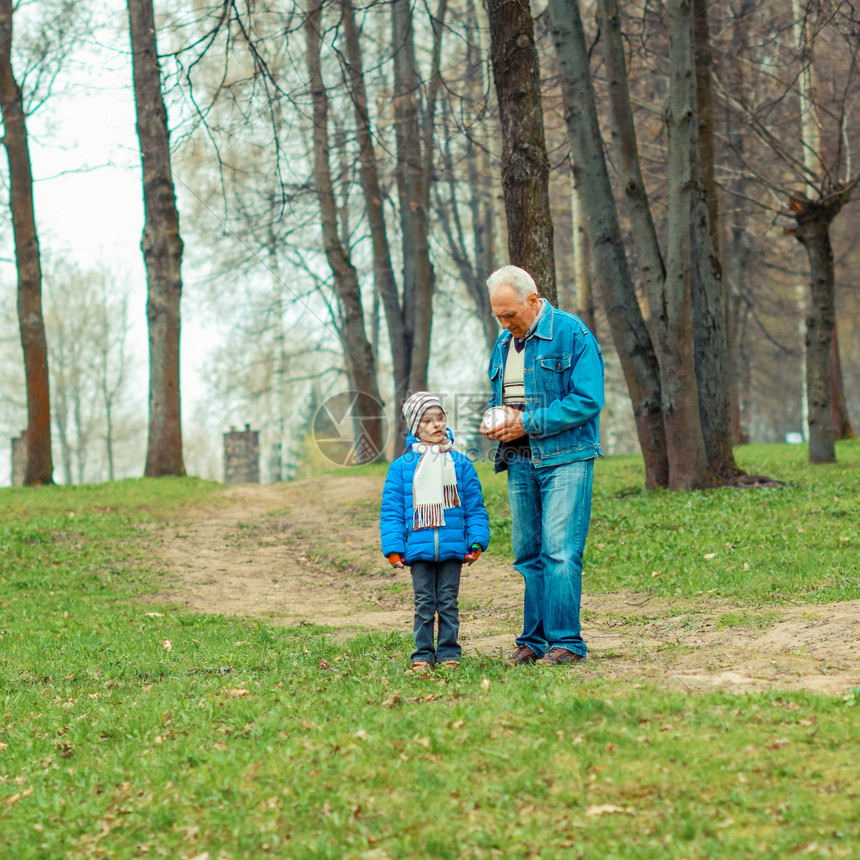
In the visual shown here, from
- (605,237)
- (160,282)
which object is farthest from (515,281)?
(160,282)

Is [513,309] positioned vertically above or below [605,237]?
below

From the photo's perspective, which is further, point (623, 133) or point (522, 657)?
point (623, 133)

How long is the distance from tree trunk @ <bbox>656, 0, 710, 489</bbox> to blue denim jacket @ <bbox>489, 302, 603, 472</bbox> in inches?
266

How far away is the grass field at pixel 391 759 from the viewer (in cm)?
322

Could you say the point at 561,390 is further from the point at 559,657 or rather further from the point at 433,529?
the point at 559,657

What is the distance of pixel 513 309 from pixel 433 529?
1334 millimetres

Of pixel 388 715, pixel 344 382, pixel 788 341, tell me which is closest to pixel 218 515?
pixel 388 715

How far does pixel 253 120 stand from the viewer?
1008 centimetres

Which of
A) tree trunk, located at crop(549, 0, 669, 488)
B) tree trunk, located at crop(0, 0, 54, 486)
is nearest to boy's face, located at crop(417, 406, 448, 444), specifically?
tree trunk, located at crop(549, 0, 669, 488)

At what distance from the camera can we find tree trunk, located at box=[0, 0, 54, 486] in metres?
17.4

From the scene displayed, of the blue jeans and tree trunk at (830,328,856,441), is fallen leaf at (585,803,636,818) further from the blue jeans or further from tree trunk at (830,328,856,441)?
tree trunk at (830,328,856,441)

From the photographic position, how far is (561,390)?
16.9 ft

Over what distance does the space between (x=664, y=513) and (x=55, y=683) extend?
679 centimetres

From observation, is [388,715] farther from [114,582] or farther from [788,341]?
[788,341]
